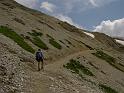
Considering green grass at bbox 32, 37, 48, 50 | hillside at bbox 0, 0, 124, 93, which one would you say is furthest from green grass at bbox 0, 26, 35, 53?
green grass at bbox 32, 37, 48, 50

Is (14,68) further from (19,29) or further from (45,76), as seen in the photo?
(19,29)

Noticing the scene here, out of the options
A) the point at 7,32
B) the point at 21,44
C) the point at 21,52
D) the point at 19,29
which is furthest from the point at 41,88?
the point at 19,29

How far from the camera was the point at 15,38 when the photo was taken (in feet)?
235

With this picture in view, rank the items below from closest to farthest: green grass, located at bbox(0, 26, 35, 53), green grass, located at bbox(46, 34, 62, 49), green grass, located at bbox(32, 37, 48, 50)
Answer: green grass, located at bbox(0, 26, 35, 53) → green grass, located at bbox(32, 37, 48, 50) → green grass, located at bbox(46, 34, 62, 49)

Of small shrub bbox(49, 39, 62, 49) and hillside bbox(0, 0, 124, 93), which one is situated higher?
small shrub bbox(49, 39, 62, 49)

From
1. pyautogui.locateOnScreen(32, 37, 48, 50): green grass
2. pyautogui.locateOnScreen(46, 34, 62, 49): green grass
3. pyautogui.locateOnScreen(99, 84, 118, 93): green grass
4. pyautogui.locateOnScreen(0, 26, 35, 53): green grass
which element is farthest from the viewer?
pyautogui.locateOnScreen(46, 34, 62, 49): green grass

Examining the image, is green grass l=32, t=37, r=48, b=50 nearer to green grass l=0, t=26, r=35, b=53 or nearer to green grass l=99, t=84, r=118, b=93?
green grass l=0, t=26, r=35, b=53

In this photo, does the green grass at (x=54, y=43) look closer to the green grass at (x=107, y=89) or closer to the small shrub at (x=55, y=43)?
the small shrub at (x=55, y=43)

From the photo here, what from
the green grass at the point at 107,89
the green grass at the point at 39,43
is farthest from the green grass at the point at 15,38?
the green grass at the point at 107,89

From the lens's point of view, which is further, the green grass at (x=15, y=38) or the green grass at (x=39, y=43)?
the green grass at (x=39, y=43)

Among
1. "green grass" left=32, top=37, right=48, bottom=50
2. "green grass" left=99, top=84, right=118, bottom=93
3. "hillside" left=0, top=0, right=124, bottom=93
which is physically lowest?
"green grass" left=99, top=84, right=118, bottom=93

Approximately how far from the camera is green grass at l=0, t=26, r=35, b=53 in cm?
6816

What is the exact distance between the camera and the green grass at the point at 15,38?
68.2m

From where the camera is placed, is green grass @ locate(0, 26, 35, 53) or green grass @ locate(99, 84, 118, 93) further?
green grass @ locate(0, 26, 35, 53)
